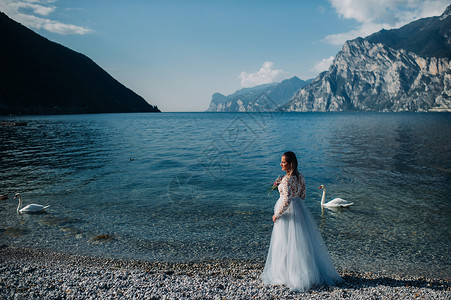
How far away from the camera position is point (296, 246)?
20.9ft

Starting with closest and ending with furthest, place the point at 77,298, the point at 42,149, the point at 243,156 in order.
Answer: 1. the point at 77,298
2. the point at 243,156
3. the point at 42,149

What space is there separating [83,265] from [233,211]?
7352mm

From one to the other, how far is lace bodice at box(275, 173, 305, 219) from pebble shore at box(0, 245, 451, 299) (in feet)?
6.87

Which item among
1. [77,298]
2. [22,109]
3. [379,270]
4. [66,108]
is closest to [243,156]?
[379,270]

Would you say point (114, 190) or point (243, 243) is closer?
point (243, 243)

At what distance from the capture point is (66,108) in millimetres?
160750

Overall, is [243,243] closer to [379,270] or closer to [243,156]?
[379,270]

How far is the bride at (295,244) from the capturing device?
6242 millimetres

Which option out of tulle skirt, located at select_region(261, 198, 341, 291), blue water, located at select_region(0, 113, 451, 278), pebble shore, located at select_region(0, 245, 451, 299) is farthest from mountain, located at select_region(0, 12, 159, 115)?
tulle skirt, located at select_region(261, 198, 341, 291)

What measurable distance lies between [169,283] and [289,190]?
4.07 m

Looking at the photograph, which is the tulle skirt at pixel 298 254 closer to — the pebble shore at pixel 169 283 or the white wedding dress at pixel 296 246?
the white wedding dress at pixel 296 246

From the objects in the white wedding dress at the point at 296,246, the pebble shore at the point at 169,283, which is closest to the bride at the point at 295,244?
the white wedding dress at the point at 296,246

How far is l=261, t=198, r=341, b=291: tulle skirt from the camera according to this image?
20.9 ft

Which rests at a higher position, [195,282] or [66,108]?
[66,108]
